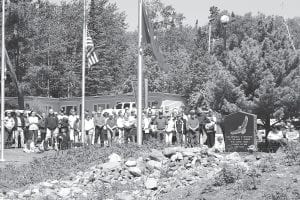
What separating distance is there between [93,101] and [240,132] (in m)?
35.8

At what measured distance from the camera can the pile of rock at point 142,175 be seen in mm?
15094

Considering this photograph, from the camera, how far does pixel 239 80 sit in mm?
31266

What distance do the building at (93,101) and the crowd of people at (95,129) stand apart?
22.7 meters

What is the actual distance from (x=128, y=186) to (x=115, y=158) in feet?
8.63

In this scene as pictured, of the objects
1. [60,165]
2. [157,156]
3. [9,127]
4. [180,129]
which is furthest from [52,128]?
[157,156]

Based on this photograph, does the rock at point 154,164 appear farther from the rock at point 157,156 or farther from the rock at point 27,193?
the rock at point 27,193

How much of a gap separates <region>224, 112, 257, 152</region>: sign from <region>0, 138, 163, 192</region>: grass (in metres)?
2.28

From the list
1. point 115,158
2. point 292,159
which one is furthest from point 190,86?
point 292,159

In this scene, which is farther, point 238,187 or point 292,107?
point 292,107

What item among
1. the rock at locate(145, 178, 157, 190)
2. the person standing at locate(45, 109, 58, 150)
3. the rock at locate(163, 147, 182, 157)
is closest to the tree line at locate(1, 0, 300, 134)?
the person standing at locate(45, 109, 58, 150)

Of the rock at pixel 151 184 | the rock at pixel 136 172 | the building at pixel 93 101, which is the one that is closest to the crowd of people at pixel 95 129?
the rock at pixel 136 172

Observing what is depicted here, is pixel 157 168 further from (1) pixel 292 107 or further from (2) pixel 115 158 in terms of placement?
(1) pixel 292 107

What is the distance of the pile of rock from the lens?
1509 cm

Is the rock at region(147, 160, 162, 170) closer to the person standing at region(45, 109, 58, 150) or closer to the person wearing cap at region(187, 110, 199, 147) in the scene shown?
the person wearing cap at region(187, 110, 199, 147)
